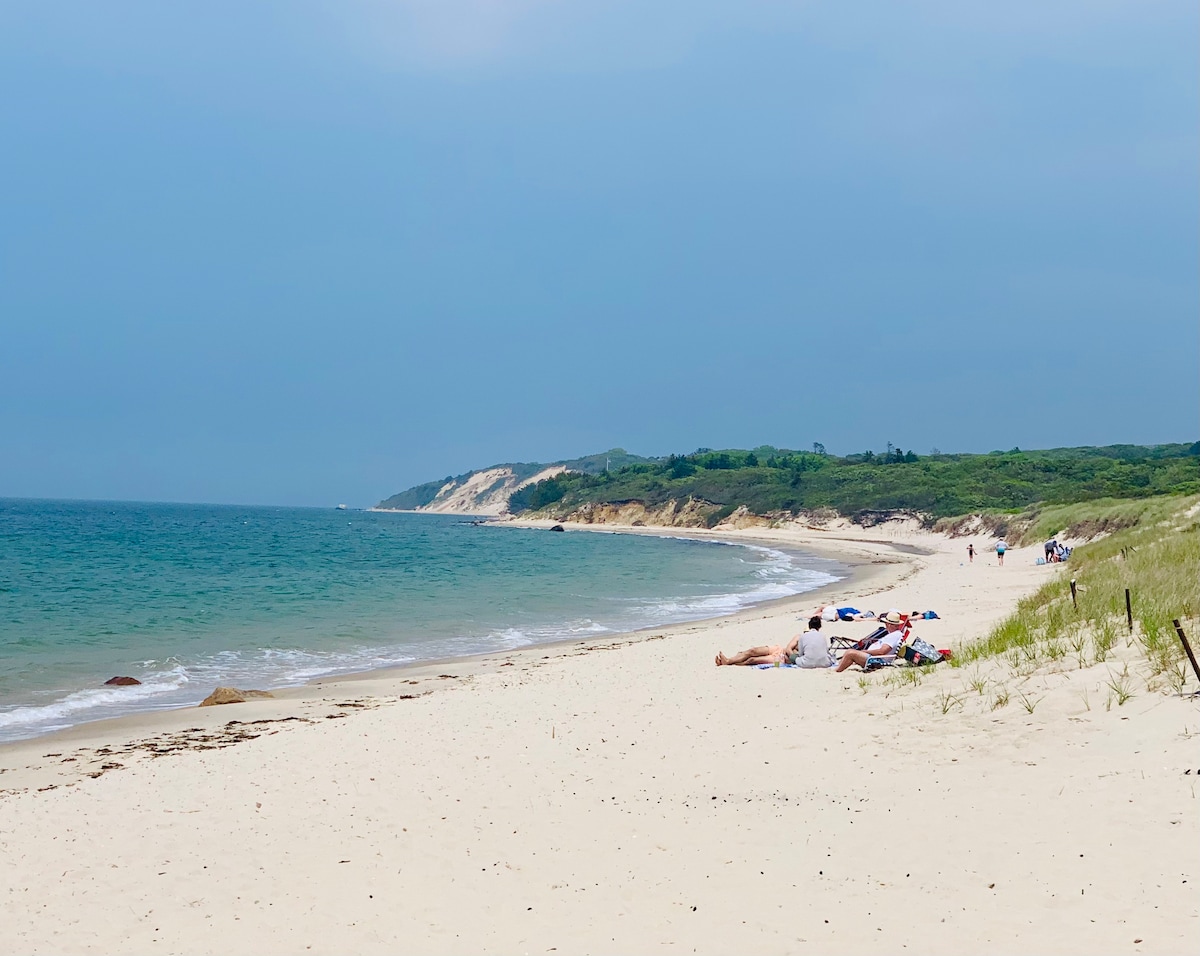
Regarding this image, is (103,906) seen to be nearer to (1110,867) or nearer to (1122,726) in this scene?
(1110,867)

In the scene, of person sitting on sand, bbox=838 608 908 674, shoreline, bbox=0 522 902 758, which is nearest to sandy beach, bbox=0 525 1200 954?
shoreline, bbox=0 522 902 758

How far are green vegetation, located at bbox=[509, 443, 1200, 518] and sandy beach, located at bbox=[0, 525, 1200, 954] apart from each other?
46.2m

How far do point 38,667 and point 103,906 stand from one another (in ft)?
43.6

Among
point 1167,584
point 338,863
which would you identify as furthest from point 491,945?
point 1167,584

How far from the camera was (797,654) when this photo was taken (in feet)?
40.3

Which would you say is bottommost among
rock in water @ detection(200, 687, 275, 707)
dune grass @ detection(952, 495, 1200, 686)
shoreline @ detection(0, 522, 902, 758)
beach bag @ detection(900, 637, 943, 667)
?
shoreline @ detection(0, 522, 902, 758)

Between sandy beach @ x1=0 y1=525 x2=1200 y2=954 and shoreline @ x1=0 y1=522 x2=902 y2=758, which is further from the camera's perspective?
shoreline @ x1=0 y1=522 x2=902 y2=758

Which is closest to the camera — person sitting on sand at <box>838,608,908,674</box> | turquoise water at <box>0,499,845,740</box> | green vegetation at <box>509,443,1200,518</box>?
person sitting on sand at <box>838,608,908,674</box>

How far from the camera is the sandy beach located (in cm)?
491

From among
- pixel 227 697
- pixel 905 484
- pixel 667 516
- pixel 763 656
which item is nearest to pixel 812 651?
pixel 763 656

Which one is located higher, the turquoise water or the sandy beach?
the sandy beach

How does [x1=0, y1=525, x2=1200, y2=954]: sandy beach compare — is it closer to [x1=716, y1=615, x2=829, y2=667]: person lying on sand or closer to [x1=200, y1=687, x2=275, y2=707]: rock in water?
[x1=716, y1=615, x2=829, y2=667]: person lying on sand

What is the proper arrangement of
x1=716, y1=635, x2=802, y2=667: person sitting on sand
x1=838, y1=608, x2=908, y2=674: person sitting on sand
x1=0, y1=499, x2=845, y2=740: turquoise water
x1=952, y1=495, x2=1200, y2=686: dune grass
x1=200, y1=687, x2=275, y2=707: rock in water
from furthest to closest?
x1=0, y1=499, x2=845, y2=740: turquoise water
x1=200, y1=687, x2=275, y2=707: rock in water
x1=716, y1=635, x2=802, y2=667: person sitting on sand
x1=838, y1=608, x2=908, y2=674: person sitting on sand
x1=952, y1=495, x2=1200, y2=686: dune grass

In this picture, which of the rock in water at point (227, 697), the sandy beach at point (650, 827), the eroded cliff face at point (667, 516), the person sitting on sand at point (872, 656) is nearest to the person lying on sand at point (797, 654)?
the person sitting on sand at point (872, 656)
